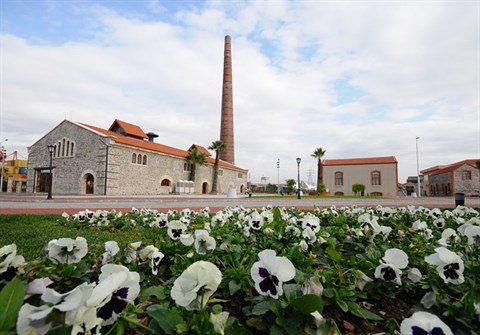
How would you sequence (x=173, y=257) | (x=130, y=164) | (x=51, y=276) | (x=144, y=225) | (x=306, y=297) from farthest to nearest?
(x=130, y=164) < (x=144, y=225) < (x=173, y=257) < (x=51, y=276) < (x=306, y=297)

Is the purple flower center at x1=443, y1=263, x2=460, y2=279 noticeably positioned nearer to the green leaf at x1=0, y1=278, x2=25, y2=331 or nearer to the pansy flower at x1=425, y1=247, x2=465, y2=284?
the pansy flower at x1=425, y1=247, x2=465, y2=284

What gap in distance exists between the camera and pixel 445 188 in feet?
139

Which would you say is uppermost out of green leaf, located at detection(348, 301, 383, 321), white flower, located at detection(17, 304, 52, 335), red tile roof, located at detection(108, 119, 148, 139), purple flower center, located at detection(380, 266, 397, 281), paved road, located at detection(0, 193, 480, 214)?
red tile roof, located at detection(108, 119, 148, 139)

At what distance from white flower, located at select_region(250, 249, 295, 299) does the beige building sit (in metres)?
44.8

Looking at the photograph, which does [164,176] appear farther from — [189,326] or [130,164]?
[189,326]

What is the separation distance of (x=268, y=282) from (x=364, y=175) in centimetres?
4518

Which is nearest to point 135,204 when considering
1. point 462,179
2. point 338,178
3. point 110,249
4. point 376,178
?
point 110,249

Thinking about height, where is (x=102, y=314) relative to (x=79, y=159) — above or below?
below

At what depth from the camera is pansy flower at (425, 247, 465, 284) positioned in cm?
156

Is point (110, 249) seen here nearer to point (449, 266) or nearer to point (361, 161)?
point (449, 266)

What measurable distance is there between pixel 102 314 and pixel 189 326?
0.34m

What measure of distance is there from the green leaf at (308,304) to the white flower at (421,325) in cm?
33

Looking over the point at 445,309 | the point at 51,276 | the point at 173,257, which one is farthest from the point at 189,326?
the point at 445,309

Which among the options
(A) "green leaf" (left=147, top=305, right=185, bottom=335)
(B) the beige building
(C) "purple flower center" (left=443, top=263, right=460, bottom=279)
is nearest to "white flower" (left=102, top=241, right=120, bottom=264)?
(A) "green leaf" (left=147, top=305, right=185, bottom=335)
